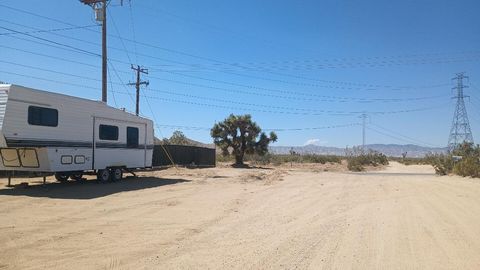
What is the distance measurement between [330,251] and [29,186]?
14.1 meters

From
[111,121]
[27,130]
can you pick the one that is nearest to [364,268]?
[27,130]

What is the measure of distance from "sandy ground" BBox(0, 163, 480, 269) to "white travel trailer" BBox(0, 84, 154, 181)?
1355 mm


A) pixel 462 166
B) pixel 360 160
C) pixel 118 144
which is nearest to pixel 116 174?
pixel 118 144

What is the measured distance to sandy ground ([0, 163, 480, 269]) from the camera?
770cm

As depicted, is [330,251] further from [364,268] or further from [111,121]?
[111,121]

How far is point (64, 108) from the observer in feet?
60.8

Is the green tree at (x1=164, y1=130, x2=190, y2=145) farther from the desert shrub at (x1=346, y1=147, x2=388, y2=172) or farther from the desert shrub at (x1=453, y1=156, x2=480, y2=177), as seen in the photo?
the desert shrub at (x1=453, y1=156, x2=480, y2=177)

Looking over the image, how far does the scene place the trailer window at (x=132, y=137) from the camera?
2289 centimetres

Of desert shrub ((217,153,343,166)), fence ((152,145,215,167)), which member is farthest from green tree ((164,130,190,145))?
fence ((152,145,215,167))

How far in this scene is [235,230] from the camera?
10258 mm

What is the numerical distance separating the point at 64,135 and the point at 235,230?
1060 cm

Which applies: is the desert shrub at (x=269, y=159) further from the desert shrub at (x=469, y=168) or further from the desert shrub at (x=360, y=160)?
the desert shrub at (x=469, y=168)

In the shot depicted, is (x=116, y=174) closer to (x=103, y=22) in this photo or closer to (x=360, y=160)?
(x=103, y=22)

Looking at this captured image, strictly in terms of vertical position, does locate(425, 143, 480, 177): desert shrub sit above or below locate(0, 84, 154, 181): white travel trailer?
below
